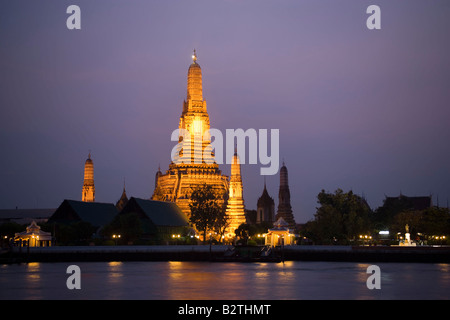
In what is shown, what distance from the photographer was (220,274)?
62344 mm

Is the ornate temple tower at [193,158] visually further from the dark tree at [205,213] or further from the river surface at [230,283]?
the river surface at [230,283]

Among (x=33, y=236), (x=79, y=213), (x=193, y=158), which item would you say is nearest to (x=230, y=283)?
(x=33, y=236)

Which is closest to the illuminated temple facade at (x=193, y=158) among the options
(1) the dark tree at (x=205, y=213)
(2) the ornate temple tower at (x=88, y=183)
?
(2) the ornate temple tower at (x=88, y=183)

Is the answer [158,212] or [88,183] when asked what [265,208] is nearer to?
[88,183]

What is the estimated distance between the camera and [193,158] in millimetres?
136375

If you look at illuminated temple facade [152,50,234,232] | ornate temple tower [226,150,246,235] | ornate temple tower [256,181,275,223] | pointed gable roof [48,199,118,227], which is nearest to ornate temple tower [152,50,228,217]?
illuminated temple facade [152,50,234,232]

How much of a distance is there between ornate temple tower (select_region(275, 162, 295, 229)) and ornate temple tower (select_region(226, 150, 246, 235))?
3405 cm

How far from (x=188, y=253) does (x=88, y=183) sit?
61.7 m

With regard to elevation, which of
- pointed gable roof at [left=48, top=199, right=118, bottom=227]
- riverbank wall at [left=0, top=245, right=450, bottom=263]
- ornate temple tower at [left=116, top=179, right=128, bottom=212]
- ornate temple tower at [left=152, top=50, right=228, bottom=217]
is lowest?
riverbank wall at [left=0, top=245, right=450, bottom=263]

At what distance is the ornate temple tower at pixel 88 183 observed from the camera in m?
142

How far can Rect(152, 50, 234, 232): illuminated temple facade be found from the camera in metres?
133

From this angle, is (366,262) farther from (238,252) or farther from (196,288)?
(196,288)

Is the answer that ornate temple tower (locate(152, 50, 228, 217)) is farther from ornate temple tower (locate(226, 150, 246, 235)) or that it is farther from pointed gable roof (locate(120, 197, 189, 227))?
pointed gable roof (locate(120, 197, 189, 227))
